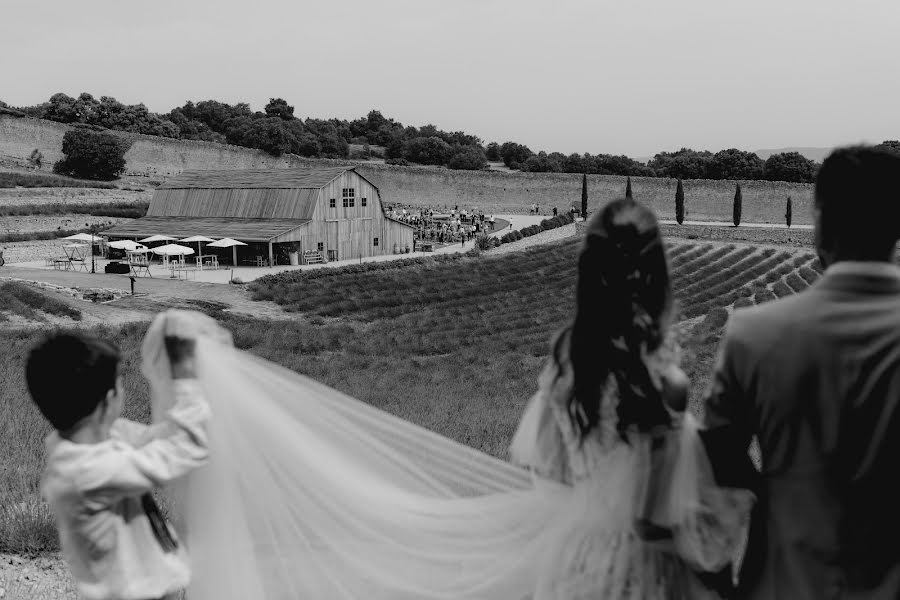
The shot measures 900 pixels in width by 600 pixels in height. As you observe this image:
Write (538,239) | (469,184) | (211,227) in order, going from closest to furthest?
(211,227)
(538,239)
(469,184)

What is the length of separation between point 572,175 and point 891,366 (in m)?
77.7

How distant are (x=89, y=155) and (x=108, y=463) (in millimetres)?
66951

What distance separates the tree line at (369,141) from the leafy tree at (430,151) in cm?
12

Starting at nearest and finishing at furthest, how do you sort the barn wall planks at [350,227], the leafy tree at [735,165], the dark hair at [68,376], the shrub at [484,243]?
the dark hair at [68,376] < the barn wall planks at [350,227] < the shrub at [484,243] < the leafy tree at [735,165]

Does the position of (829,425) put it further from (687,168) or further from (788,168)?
(687,168)

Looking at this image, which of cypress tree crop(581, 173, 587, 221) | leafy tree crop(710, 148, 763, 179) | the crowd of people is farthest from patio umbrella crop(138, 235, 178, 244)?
leafy tree crop(710, 148, 763, 179)

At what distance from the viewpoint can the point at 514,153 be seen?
113625 mm

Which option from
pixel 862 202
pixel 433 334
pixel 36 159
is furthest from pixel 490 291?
pixel 36 159

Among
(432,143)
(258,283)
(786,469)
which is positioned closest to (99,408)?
(786,469)

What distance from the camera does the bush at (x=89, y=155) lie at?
62.8m

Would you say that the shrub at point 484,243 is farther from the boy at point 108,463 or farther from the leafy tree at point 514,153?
the leafy tree at point 514,153

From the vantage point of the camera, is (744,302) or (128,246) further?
(128,246)

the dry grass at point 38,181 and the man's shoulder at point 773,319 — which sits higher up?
the dry grass at point 38,181

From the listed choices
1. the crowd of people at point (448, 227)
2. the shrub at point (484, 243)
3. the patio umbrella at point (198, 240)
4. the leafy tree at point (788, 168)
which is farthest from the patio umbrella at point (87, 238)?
the leafy tree at point (788, 168)
